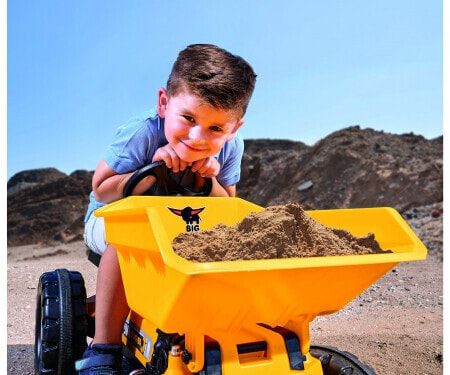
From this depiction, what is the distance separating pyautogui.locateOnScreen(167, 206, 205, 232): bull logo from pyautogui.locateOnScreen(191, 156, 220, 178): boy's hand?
175 mm

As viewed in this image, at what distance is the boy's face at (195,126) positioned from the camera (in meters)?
2.12

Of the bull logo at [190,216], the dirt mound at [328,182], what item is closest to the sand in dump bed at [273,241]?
the bull logo at [190,216]

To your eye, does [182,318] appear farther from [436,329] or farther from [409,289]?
[409,289]

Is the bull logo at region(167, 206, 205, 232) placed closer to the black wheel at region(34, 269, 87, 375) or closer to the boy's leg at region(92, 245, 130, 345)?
the boy's leg at region(92, 245, 130, 345)

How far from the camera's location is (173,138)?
87.4 inches

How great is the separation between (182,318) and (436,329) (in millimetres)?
2995

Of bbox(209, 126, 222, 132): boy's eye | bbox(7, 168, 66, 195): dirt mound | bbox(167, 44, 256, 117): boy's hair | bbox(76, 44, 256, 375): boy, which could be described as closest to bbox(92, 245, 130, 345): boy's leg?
bbox(76, 44, 256, 375): boy

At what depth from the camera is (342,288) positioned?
68.2 inches

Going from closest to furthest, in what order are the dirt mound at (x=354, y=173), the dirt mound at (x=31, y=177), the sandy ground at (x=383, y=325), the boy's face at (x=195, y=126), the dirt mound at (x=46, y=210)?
the boy's face at (x=195, y=126) → the sandy ground at (x=383, y=325) → the dirt mound at (x=354, y=173) → the dirt mound at (x=46, y=210) → the dirt mound at (x=31, y=177)

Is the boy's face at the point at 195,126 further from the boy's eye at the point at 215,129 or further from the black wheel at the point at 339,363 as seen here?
the black wheel at the point at 339,363

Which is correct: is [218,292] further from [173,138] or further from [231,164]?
[231,164]

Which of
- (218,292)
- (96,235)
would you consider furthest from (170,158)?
(218,292)

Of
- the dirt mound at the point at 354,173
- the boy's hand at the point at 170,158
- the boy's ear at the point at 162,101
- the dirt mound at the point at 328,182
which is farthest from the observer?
the dirt mound at the point at 328,182

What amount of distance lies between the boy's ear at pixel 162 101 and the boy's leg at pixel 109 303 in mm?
650
